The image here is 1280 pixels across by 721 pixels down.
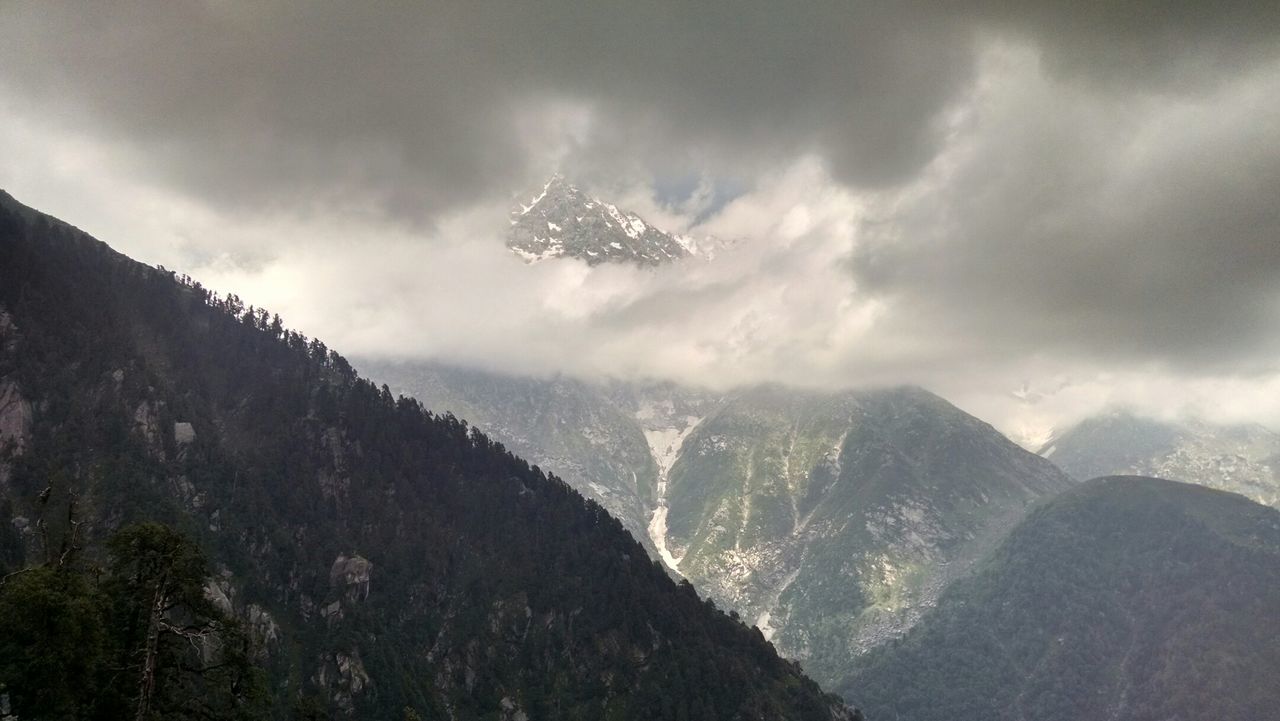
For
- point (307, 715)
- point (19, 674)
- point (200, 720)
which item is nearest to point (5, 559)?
point (307, 715)

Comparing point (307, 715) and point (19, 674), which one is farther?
point (307, 715)

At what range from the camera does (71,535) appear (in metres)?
67.9

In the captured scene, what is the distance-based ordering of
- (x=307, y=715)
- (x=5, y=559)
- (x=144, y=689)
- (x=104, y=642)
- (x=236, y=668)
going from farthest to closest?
1. (x=5, y=559)
2. (x=307, y=715)
3. (x=104, y=642)
4. (x=236, y=668)
5. (x=144, y=689)

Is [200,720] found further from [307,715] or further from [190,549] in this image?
[307,715]

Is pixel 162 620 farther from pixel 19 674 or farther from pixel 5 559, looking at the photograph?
pixel 5 559

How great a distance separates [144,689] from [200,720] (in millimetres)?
12793

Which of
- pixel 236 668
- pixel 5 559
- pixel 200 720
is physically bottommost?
pixel 5 559

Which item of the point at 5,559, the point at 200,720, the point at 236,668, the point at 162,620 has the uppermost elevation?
the point at 162,620

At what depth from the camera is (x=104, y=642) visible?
69.2 metres

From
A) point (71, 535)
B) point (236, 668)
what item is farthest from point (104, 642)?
point (236, 668)

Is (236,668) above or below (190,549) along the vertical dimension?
below

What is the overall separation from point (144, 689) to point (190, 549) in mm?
17267

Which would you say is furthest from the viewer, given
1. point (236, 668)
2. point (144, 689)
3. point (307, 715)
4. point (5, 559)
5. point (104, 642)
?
point (5, 559)

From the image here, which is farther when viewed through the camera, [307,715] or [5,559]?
[5,559]
